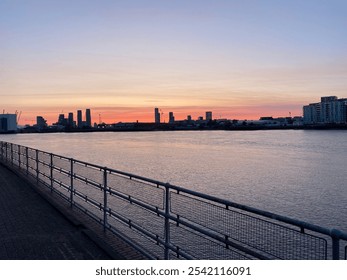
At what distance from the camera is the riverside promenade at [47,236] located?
7.23 metres

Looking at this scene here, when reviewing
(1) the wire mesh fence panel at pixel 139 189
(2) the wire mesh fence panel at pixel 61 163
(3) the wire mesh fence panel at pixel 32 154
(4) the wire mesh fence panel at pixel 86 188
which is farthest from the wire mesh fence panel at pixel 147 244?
(3) the wire mesh fence panel at pixel 32 154

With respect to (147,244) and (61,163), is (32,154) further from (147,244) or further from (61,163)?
(147,244)

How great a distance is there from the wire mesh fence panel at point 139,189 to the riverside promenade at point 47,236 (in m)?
0.89

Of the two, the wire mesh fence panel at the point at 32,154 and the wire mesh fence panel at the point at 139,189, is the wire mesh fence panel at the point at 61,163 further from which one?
the wire mesh fence panel at the point at 139,189

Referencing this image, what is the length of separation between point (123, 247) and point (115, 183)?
1.38m

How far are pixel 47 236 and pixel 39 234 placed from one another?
265 mm

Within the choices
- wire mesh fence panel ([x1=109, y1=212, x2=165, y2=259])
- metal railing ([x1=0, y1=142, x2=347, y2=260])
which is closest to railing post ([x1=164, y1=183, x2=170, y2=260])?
metal railing ([x1=0, y1=142, x2=347, y2=260])

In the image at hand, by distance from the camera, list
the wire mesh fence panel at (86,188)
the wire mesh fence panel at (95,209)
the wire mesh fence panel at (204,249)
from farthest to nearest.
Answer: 1. the wire mesh fence panel at (86,188)
2. the wire mesh fence panel at (95,209)
3. the wire mesh fence panel at (204,249)

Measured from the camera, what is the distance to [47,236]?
8.41 metres
